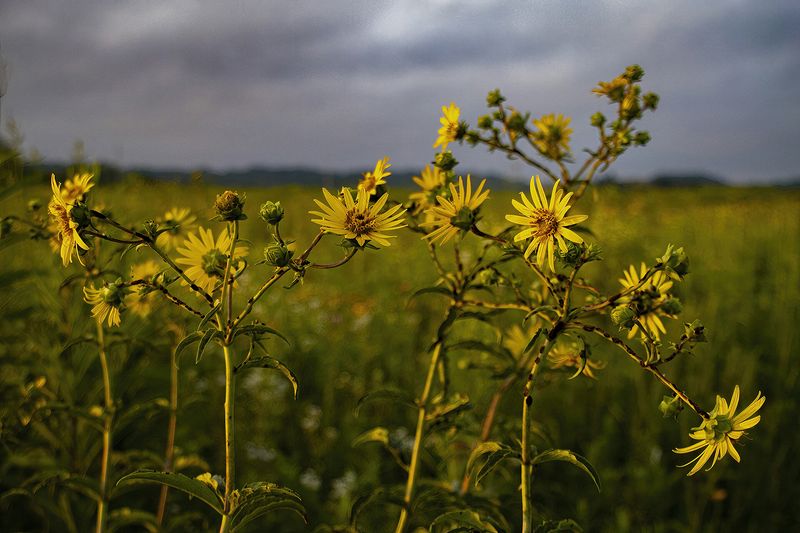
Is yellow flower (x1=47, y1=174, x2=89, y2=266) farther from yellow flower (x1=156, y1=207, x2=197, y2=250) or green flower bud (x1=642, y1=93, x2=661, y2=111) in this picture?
green flower bud (x1=642, y1=93, x2=661, y2=111)

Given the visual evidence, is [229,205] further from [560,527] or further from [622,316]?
[560,527]

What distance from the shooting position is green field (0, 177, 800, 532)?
1571mm

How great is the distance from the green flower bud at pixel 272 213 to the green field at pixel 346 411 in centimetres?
31

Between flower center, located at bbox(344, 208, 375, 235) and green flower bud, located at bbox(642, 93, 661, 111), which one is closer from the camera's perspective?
flower center, located at bbox(344, 208, 375, 235)

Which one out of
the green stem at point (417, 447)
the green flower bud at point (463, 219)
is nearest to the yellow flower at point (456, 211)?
Answer: the green flower bud at point (463, 219)

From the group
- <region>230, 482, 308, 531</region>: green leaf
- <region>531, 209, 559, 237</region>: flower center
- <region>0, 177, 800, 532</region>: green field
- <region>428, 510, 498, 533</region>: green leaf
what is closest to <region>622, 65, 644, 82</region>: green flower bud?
<region>0, 177, 800, 532</region>: green field

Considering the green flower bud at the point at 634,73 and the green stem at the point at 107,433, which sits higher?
the green flower bud at the point at 634,73

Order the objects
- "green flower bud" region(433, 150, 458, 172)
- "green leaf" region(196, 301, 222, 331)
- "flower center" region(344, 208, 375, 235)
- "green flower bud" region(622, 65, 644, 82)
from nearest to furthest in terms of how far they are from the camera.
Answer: "green leaf" region(196, 301, 222, 331)
"flower center" region(344, 208, 375, 235)
"green flower bud" region(433, 150, 458, 172)
"green flower bud" region(622, 65, 644, 82)

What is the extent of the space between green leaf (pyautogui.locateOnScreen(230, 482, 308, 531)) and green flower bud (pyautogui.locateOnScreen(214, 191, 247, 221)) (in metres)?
0.39

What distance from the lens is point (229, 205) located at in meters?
0.80

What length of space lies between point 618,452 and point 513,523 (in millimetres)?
749

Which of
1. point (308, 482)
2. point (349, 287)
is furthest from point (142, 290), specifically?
point (349, 287)

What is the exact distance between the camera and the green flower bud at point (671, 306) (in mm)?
892

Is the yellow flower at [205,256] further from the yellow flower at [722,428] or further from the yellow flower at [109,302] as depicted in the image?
the yellow flower at [722,428]
